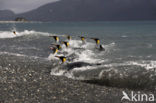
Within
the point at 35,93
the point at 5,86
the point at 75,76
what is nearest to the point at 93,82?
the point at 75,76

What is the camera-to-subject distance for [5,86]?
8.03 meters

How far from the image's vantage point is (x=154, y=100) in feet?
25.0

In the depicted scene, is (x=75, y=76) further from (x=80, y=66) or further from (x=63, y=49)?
(x=63, y=49)

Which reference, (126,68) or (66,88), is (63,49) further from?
(66,88)

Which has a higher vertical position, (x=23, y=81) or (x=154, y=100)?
(x=23, y=81)

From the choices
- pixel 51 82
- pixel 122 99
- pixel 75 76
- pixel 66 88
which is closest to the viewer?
pixel 122 99

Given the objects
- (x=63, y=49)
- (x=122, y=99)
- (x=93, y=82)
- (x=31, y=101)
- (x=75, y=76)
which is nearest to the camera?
(x=31, y=101)

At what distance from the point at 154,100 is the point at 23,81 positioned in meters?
4.74

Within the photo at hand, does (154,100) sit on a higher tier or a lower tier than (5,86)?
lower

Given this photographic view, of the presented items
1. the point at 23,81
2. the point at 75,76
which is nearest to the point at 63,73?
the point at 75,76

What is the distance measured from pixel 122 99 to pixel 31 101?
2.92m

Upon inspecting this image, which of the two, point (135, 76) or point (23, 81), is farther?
point (135, 76)

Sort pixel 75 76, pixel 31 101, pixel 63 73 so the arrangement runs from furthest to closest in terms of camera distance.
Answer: pixel 63 73 < pixel 75 76 < pixel 31 101

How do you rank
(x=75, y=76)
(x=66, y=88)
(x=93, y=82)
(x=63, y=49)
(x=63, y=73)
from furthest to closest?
(x=63, y=49) → (x=63, y=73) → (x=75, y=76) → (x=93, y=82) → (x=66, y=88)
